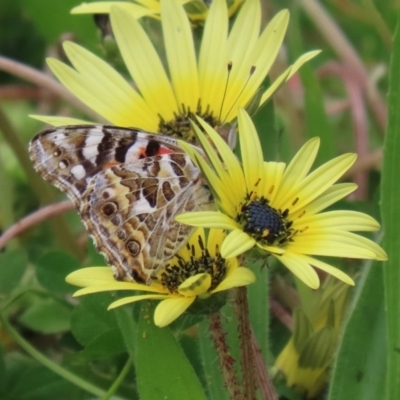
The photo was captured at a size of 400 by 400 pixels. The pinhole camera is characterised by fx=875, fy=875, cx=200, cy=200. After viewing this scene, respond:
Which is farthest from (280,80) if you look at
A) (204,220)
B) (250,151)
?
(204,220)

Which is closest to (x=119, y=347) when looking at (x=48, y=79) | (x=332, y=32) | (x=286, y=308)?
(x=286, y=308)

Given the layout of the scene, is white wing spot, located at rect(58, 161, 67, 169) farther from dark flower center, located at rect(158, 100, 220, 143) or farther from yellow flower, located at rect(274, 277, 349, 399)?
yellow flower, located at rect(274, 277, 349, 399)

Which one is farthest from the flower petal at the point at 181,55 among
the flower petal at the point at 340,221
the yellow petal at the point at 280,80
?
the flower petal at the point at 340,221

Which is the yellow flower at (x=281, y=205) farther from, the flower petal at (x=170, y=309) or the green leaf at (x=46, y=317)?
the green leaf at (x=46, y=317)

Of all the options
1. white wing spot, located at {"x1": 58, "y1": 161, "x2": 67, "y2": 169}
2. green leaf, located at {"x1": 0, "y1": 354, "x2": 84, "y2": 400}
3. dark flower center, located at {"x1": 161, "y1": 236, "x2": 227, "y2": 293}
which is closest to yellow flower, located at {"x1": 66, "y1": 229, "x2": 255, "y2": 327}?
dark flower center, located at {"x1": 161, "y1": 236, "x2": 227, "y2": 293}

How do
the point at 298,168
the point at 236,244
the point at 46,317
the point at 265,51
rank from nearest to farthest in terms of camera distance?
the point at 236,244, the point at 298,168, the point at 265,51, the point at 46,317

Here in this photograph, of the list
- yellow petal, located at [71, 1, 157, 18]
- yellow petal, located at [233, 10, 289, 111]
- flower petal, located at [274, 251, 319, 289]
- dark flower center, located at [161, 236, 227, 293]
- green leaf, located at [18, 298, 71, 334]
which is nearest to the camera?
flower petal, located at [274, 251, 319, 289]

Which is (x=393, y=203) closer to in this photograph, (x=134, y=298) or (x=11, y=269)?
(x=134, y=298)
